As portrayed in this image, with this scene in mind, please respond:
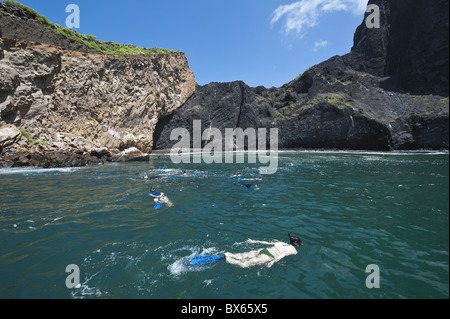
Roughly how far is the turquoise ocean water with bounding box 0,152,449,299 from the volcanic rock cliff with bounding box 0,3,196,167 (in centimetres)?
2194

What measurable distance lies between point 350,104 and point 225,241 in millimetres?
56338

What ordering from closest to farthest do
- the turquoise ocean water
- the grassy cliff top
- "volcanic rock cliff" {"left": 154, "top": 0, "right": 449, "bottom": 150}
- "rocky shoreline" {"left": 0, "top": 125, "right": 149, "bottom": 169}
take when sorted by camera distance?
1. the turquoise ocean water
2. "rocky shoreline" {"left": 0, "top": 125, "right": 149, "bottom": 169}
3. the grassy cliff top
4. "volcanic rock cliff" {"left": 154, "top": 0, "right": 449, "bottom": 150}

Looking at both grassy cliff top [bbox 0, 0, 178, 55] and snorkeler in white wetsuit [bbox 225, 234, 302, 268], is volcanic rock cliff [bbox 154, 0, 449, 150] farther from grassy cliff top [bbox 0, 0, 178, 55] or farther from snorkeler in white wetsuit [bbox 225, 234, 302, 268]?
snorkeler in white wetsuit [bbox 225, 234, 302, 268]

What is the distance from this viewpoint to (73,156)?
2973cm

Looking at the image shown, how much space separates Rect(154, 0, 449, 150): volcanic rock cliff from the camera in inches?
1758

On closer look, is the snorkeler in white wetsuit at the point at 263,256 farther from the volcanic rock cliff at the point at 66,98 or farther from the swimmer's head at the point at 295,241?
the volcanic rock cliff at the point at 66,98

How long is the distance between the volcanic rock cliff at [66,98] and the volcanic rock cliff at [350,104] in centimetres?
1176

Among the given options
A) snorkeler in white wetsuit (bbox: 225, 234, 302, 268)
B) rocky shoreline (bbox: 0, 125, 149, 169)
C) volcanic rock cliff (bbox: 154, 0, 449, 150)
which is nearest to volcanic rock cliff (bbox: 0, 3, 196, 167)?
rocky shoreline (bbox: 0, 125, 149, 169)

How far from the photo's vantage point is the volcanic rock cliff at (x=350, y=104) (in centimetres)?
4466

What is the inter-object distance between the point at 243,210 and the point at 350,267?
5.40 metres

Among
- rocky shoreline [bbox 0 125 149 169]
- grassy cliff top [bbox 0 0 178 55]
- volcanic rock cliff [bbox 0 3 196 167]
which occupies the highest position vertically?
grassy cliff top [bbox 0 0 178 55]

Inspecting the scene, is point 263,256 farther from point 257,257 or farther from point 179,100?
point 179,100
